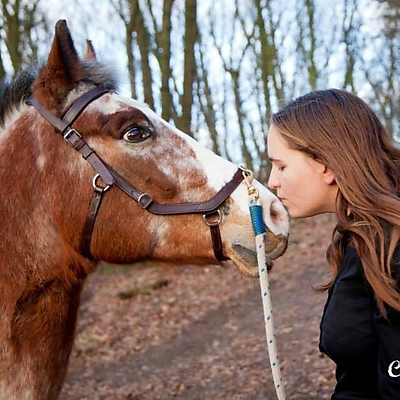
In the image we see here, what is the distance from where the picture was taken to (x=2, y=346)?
91.4 inches

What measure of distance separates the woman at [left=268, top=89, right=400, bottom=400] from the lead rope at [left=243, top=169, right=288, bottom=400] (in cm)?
14

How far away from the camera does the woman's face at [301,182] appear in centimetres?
215

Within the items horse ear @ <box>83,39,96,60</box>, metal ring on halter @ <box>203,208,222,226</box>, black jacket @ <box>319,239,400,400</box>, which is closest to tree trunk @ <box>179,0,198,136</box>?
horse ear @ <box>83,39,96,60</box>

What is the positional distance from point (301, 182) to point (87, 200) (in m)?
1.03

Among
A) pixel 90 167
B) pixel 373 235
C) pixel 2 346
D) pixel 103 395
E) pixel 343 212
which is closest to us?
pixel 373 235

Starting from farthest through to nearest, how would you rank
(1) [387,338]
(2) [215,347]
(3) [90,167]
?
1. (2) [215,347]
2. (3) [90,167]
3. (1) [387,338]

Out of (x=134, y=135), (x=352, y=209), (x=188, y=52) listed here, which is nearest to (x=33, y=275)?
(x=134, y=135)

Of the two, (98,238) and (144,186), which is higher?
(144,186)

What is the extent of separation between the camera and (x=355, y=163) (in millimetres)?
2055

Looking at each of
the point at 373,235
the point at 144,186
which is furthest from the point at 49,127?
the point at 373,235

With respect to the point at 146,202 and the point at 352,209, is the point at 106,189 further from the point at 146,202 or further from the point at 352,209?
the point at 352,209

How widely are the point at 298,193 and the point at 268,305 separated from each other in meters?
0.49

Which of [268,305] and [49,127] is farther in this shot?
[49,127]

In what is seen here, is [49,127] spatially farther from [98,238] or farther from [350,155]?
[350,155]
